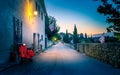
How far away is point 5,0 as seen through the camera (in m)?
16.1

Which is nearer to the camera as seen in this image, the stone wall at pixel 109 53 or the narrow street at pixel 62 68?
the narrow street at pixel 62 68

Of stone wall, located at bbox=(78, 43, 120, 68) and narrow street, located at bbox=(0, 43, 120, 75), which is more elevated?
stone wall, located at bbox=(78, 43, 120, 68)

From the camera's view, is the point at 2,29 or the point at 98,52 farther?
the point at 98,52

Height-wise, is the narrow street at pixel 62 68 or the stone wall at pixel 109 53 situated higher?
the stone wall at pixel 109 53

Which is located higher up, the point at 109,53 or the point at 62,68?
the point at 109,53

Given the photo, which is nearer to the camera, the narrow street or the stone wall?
the narrow street

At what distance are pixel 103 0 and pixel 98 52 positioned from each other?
4.85 meters

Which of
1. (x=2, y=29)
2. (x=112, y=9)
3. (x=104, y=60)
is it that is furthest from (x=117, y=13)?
(x=2, y=29)

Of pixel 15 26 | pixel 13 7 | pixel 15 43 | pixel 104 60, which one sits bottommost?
pixel 104 60

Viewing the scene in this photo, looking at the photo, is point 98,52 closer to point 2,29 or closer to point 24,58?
point 24,58

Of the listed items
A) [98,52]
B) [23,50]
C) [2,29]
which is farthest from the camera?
[98,52]

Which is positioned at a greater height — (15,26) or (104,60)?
(15,26)

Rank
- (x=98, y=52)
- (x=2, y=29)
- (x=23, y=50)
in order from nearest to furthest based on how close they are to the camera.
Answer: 1. (x=2, y=29)
2. (x=23, y=50)
3. (x=98, y=52)

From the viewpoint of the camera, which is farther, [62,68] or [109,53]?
[109,53]
